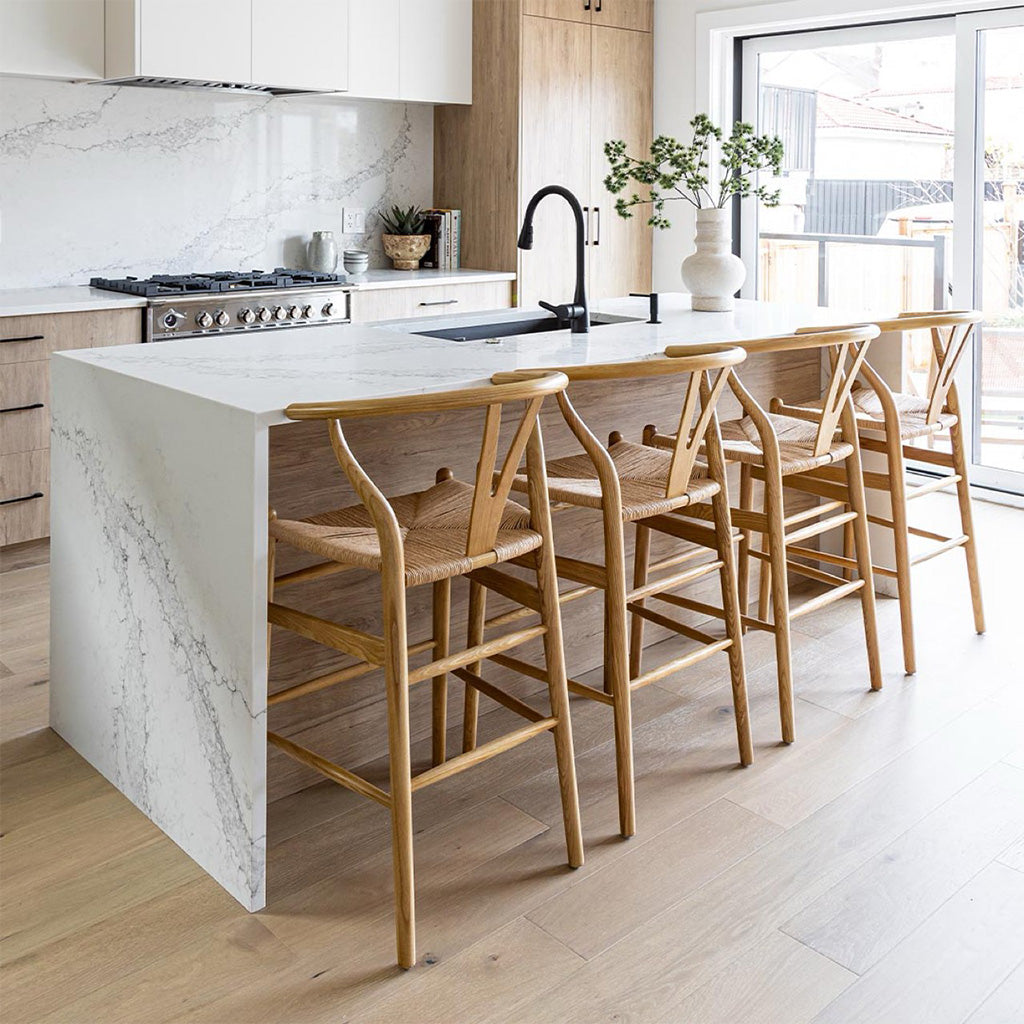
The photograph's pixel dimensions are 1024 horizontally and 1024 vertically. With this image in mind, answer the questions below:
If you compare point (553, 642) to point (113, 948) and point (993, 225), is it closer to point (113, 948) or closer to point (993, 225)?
point (113, 948)

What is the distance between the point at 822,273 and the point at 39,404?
11.0ft

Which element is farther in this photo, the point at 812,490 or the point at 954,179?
the point at 954,179

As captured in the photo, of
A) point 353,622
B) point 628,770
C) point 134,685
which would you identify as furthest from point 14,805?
point 628,770

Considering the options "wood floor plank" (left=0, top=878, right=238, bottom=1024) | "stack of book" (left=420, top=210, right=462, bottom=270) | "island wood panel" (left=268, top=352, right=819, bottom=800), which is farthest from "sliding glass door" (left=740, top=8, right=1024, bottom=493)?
"wood floor plank" (left=0, top=878, right=238, bottom=1024)

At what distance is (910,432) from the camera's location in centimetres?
324

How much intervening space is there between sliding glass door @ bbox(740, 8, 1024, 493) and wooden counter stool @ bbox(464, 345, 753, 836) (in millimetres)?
2592

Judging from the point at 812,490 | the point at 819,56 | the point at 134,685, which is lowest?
the point at 134,685

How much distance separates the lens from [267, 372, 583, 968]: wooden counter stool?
1.92 metres

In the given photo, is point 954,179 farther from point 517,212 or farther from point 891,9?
point 517,212

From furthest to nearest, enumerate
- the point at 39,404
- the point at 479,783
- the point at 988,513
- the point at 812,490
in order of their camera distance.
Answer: the point at 988,513 → the point at 39,404 → the point at 812,490 → the point at 479,783

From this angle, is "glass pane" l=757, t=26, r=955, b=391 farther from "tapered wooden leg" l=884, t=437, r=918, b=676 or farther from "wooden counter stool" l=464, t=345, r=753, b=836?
"wooden counter stool" l=464, t=345, r=753, b=836

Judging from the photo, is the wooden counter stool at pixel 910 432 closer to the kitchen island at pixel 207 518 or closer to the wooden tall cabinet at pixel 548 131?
the kitchen island at pixel 207 518

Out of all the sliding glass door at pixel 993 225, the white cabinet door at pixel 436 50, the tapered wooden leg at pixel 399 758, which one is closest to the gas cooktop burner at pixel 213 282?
the white cabinet door at pixel 436 50

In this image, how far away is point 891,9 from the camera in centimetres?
482
